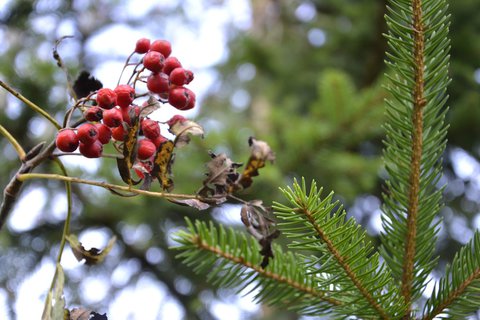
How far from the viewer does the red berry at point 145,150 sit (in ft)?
1.77

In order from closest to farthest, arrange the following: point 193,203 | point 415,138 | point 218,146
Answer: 1. point 193,203
2. point 415,138
3. point 218,146

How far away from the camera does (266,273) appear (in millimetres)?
667

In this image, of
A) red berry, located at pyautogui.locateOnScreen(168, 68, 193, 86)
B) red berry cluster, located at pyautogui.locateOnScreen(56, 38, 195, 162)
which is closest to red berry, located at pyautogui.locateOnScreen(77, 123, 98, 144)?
red berry cluster, located at pyautogui.locateOnScreen(56, 38, 195, 162)

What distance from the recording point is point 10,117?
1740mm

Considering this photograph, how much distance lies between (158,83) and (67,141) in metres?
0.12

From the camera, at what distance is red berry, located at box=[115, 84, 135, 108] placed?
527mm

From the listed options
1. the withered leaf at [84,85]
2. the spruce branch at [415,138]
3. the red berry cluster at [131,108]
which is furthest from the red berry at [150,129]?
the spruce branch at [415,138]

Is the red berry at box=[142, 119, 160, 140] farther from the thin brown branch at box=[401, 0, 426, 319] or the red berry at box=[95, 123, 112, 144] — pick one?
the thin brown branch at box=[401, 0, 426, 319]

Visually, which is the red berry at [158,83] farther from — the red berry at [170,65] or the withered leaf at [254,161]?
the withered leaf at [254,161]

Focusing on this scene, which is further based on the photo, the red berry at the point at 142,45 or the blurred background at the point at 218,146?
the blurred background at the point at 218,146

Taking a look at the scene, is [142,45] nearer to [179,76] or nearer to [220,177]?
[179,76]

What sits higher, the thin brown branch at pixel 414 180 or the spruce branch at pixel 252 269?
the thin brown branch at pixel 414 180

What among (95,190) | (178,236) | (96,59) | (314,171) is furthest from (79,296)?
(178,236)

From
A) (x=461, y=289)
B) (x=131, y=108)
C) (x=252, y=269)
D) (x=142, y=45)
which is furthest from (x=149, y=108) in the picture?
(x=461, y=289)
